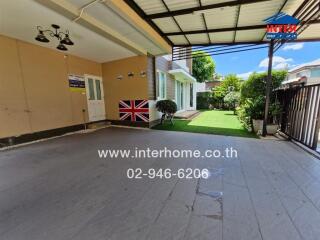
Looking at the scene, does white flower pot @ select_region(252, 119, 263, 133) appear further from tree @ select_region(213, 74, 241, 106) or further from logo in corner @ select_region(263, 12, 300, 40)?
tree @ select_region(213, 74, 241, 106)

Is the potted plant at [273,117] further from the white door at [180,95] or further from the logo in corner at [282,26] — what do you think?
the white door at [180,95]

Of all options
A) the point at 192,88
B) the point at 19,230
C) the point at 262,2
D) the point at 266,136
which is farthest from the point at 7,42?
the point at 192,88

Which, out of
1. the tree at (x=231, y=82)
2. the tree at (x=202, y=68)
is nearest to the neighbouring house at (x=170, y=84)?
the tree at (x=231, y=82)

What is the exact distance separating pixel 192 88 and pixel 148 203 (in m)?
13.3

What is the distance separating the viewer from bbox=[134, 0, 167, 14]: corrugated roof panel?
3.63 m

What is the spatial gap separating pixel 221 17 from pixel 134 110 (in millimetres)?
4422

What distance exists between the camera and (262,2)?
346cm

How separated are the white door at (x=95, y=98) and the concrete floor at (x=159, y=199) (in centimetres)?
369

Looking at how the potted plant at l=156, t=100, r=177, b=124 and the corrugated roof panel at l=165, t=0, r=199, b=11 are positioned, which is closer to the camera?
the corrugated roof panel at l=165, t=0, r=199, b=11

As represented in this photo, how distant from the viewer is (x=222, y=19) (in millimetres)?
4293

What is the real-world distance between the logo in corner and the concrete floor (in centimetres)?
291

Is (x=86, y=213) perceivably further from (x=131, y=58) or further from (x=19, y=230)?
(x=131, y=58)

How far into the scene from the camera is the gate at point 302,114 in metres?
3.79

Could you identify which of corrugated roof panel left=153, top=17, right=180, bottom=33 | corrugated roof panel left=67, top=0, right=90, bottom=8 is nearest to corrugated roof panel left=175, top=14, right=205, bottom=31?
corrugated roof panel left=153, top=17, right=180, bottom=33
